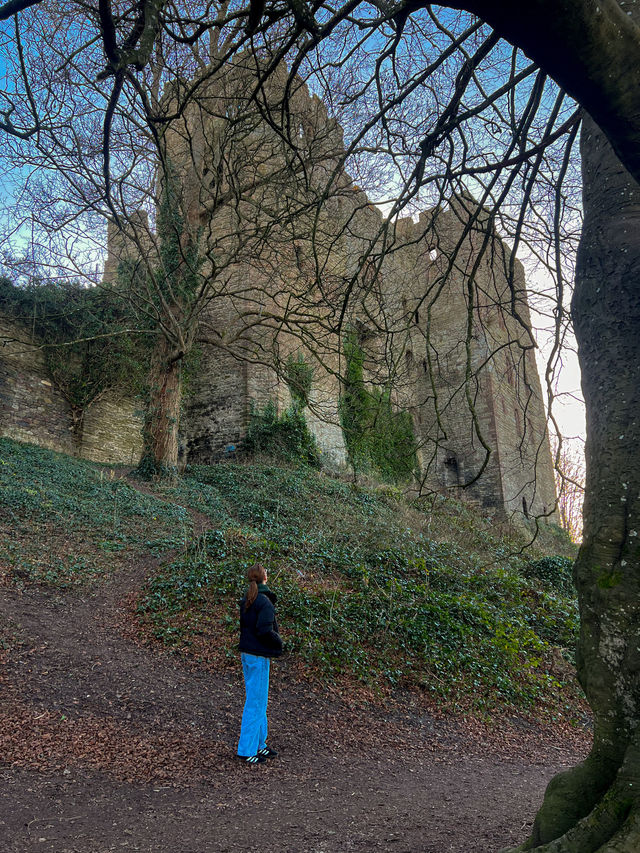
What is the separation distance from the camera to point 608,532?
213 cm

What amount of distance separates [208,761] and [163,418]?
30.4 feet

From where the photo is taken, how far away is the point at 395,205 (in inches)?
138

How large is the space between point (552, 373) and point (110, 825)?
145 inches

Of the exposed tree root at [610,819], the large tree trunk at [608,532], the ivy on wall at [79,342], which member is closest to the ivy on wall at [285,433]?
the ivy on wall at [79,342]

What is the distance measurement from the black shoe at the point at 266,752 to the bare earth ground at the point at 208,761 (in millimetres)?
80

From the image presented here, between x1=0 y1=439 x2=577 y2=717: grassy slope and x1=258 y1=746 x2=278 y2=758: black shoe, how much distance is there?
4.80 feet

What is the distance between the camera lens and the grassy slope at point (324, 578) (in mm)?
6371

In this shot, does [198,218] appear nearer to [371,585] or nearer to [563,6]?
[371,585]

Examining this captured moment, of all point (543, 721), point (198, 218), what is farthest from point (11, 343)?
point (543, 721)

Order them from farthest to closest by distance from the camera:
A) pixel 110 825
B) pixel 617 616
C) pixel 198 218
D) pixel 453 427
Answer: pixel 453 427, pixel 198 218, pixel 110 825, pixel 617 616

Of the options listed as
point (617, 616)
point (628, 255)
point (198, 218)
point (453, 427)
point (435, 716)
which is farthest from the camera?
point (453, 427)

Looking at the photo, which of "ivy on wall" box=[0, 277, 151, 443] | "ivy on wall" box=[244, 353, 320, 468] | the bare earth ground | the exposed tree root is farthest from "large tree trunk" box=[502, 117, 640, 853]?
"ivy on wall" box=[0, 277, 151, 443]

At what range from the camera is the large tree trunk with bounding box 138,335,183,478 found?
1252 centimetres

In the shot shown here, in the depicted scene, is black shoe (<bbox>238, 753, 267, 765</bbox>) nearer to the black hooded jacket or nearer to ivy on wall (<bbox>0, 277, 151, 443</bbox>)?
the black hooded jacket
